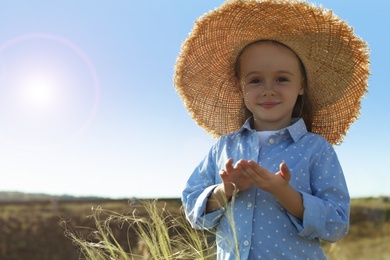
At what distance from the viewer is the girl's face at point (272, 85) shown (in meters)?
2.42

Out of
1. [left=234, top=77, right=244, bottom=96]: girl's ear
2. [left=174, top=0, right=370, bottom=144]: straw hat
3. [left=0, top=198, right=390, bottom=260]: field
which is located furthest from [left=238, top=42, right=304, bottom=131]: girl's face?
[left=0, top=198, right=390, bottom=260]: field

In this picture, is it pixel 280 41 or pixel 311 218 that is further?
pixel 280 41

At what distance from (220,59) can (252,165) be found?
1.01 metres

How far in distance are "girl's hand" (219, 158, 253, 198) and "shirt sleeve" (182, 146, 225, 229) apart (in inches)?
6.3

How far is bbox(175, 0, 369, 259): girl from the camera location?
7.20 ft

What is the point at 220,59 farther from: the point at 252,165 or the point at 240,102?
the point at 252,165

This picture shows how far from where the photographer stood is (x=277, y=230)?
2.21m

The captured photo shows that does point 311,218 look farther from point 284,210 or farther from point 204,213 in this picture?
point 204,213

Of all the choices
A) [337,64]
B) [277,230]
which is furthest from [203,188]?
[337,64]

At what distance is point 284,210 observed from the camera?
222 centimetres

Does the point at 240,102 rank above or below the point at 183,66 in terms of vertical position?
below

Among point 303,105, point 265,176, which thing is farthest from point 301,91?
point 265,176

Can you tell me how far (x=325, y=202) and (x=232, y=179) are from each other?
384 millimetres

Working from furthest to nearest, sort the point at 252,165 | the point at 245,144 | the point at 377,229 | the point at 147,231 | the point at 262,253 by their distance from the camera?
the point at 377,229 → the point at 147,231 → the point at 245,144 → the point at 262,253 → the point at 252,165
